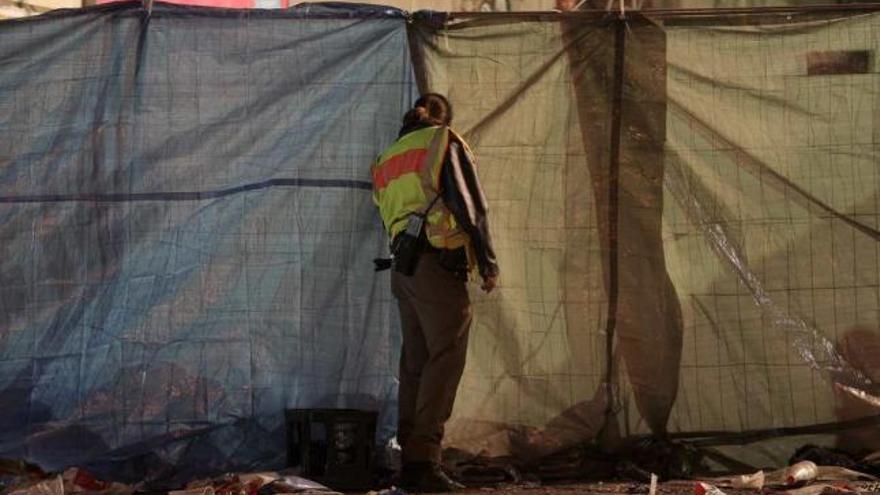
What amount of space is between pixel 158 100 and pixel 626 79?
7.91 ft

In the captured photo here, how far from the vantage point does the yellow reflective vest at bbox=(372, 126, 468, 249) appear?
22.2 ft

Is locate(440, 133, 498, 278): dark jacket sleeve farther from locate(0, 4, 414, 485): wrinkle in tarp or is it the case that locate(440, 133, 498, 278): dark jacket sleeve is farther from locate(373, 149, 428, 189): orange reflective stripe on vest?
locate(0, 4, 414, 485): wrinkle in tarp

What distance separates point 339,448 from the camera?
22.7 feet

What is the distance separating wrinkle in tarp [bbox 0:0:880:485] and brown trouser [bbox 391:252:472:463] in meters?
0.40

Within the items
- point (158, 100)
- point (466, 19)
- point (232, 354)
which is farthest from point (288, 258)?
point (466, 19)

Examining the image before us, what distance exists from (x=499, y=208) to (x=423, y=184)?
74cm

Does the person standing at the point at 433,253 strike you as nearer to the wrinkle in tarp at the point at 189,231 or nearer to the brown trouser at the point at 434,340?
the brown trouser at the point at 434,340

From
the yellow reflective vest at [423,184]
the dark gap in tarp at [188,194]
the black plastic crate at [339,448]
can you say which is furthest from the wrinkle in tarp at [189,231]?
the yellow reflective vest at [423,184]

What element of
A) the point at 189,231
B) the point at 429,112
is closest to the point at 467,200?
the point at 429,112

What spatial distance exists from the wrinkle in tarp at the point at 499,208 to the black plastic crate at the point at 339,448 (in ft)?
0.90

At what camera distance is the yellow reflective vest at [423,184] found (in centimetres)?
675

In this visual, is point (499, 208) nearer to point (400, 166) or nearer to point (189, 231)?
point (400, 166)

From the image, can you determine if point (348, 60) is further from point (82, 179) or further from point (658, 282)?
point (658, 282)

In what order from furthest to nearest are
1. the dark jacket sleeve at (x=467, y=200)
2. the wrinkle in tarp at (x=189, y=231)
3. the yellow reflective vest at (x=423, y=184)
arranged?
the wrinkle in tarp at (x=189, y=231), the yellow reflective vest at (x=423, y=184), the dark jacket sleeve at (x=467, y=200)
